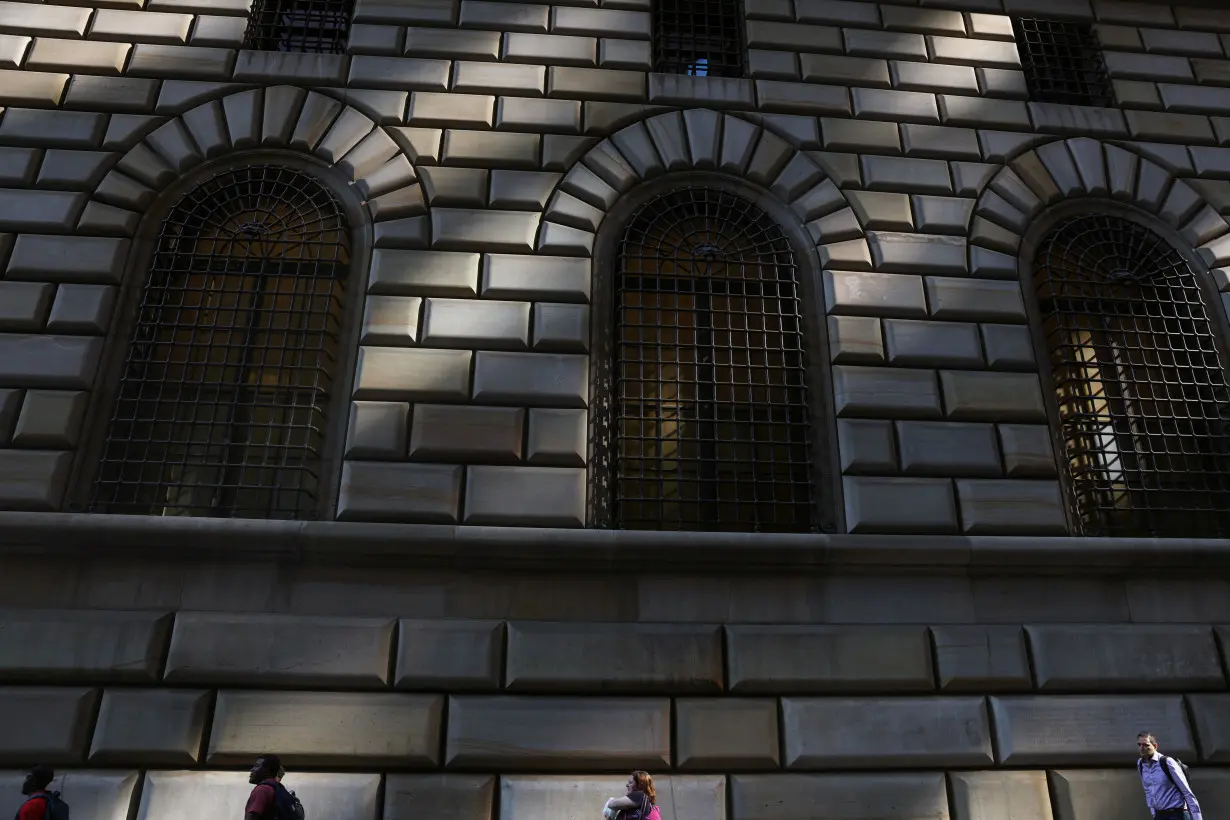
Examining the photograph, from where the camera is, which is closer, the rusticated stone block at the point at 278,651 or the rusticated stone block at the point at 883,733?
the rusticated stone block at the point at 278,651

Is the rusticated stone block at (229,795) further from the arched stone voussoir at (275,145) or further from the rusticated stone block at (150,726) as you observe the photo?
the arched stone voussoir at (275,145)

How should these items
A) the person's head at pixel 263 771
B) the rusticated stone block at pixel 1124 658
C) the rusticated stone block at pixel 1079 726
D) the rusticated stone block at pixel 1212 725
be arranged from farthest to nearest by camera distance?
the rusticated stone block at pixel 1124 658 < the rusticated stone block at pixel 1212 725 < the rusticated stone block at pixel 1079 726 < the person's head at pixel 263 771

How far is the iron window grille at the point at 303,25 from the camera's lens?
10.6 meters


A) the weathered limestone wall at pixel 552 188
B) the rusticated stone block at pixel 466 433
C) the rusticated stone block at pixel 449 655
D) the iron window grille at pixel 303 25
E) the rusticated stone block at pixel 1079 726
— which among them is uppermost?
the iron window grille at pixel 303 25

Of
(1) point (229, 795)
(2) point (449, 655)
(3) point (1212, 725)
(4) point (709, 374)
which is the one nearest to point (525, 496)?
(2) point (449, 655)

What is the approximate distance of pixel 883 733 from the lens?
24.4 feet

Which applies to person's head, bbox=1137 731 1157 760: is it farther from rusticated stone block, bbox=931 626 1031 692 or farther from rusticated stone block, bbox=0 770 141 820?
rusticated stone block, bbox=0 770 141 820

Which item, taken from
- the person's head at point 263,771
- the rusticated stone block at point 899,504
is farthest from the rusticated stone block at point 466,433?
the rusticated stone block at point 899,504

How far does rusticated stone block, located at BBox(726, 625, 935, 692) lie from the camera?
7.56 metres

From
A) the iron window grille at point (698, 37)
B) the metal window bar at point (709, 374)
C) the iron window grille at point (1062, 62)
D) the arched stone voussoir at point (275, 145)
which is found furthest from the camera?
the iron window grille at point (1062, 62)

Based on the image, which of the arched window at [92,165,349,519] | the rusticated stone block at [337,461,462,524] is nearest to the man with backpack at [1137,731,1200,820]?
the rusticated stone block at [337,461,462,524]

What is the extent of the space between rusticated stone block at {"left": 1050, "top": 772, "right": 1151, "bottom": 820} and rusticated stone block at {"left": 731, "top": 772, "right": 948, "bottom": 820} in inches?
44.4

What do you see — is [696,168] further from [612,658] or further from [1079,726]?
[1079,726]

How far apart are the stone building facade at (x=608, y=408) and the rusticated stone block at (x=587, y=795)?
0.03 metres
